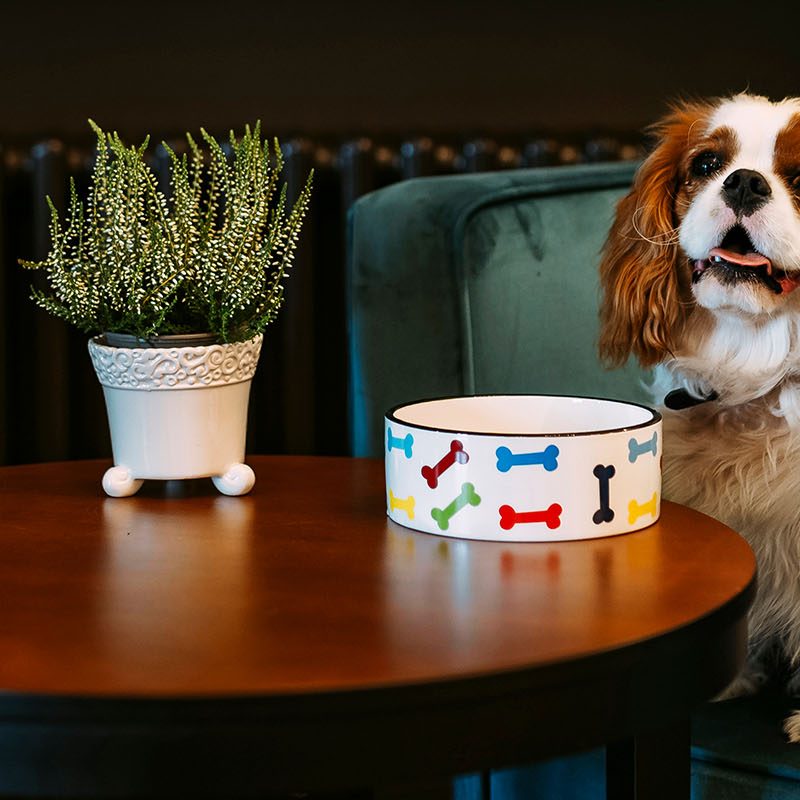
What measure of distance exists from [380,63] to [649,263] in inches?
40.0

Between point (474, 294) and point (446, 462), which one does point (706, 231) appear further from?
point (446, 462)

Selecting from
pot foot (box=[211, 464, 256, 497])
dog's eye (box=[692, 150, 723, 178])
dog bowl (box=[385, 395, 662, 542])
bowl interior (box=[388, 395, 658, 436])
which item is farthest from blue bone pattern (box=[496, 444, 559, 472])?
dog's eye (box=[692, 150, 723, 178])

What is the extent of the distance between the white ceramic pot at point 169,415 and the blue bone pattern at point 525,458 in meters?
0.26

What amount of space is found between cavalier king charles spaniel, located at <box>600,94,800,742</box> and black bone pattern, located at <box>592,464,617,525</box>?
41 centimetres

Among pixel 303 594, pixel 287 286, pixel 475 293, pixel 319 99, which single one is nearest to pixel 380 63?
pixel 319 99

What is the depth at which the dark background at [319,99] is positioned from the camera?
2070 mm

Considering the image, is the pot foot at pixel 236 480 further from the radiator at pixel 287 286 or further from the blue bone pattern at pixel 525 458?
the radiator at pixel 287 286

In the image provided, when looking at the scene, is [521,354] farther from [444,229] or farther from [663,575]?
[663,575]

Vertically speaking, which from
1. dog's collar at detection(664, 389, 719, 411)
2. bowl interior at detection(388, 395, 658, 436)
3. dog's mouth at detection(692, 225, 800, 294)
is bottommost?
dog's collar at detection(664, 389, 719, 411)

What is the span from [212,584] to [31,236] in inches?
58.4

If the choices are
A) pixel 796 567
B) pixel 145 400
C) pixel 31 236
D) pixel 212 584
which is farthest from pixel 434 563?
pixel 31 236

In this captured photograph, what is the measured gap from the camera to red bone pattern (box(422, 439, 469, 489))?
828 mm

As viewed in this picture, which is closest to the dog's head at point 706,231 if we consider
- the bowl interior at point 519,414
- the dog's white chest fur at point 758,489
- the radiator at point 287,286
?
the dog's white chest fur at point 758,489

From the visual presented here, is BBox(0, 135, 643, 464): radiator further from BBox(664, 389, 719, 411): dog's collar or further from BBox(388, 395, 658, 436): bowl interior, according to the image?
BBox(388, 395, 658, 436): bowl interior
